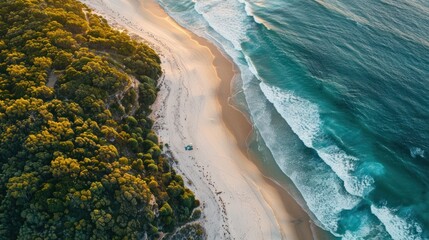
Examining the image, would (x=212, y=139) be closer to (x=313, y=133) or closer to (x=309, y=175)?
(x=309, y=175)

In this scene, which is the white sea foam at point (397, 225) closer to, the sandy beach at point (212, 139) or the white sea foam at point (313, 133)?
the white sea foam at point (313, 133)

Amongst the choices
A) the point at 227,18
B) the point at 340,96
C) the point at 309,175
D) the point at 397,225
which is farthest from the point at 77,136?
the point at 227,18

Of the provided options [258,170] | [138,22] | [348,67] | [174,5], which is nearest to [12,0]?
[138,22]

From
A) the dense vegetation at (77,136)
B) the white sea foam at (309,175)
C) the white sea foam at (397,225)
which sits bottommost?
the dense vegetation at (77,136)

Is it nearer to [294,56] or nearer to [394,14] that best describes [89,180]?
[294,56]

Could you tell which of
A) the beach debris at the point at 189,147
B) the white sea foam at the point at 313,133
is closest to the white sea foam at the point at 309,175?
the white sea foam at the point at 313,133

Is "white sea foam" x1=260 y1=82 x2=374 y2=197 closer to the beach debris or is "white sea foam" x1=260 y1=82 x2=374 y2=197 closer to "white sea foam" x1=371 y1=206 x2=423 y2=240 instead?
"white sea foam" x1=371 y1=206 x2=423 y2=240

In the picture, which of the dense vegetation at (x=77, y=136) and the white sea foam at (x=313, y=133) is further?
the white sea foam at (x=313, y=133)
